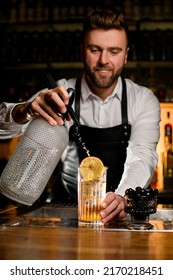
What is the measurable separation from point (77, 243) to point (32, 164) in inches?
11.4

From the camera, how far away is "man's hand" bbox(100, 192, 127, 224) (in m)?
1.34

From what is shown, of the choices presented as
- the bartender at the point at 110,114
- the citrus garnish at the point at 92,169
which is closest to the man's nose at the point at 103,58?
the bartender at the point at 110,114

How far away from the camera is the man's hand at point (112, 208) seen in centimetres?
134

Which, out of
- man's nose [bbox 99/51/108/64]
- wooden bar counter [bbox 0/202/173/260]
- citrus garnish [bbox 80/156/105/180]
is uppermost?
man's nose [bbox 99/51/108/64]

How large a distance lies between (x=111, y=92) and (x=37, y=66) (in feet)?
5.90

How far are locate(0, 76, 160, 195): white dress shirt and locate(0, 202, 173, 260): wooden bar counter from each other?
1.96ft

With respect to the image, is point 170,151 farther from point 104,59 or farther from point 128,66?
point 104,59

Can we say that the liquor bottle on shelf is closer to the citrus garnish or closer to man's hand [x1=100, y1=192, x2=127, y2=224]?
man's hand [x1=100, y1=192, x2=127, y2=224]

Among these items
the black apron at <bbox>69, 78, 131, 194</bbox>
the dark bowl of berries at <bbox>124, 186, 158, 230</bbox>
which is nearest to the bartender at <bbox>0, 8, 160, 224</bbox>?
the black apron at <bbox>69, 78, 131, 194</bbox>

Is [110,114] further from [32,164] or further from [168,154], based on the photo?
[168,154]

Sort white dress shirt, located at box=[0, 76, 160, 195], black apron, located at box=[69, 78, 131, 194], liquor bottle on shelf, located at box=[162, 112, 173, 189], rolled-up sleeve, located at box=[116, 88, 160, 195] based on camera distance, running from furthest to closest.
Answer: liquor bottle on shelf, located at box=[162, 112, 173, 189]
black apron, located at box=[69, 78, 131, 194]
white dress shirt, located at box=[0, 76, 160, 195]
rolled-up sleeve, located at box=[116, 88, 160, 195]

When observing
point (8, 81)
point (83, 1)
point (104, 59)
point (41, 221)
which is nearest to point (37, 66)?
point (8, 81)

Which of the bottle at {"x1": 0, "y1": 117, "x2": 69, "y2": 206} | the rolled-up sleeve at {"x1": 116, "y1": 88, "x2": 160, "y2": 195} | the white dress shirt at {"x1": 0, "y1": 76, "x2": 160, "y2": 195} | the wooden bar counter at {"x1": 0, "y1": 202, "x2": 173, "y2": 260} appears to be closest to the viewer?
the wooden bar counter at {"x1": 0, "y1": 202, "x2": 173, "y2": 260}

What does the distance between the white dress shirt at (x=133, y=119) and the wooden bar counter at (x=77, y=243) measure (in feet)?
1.96
